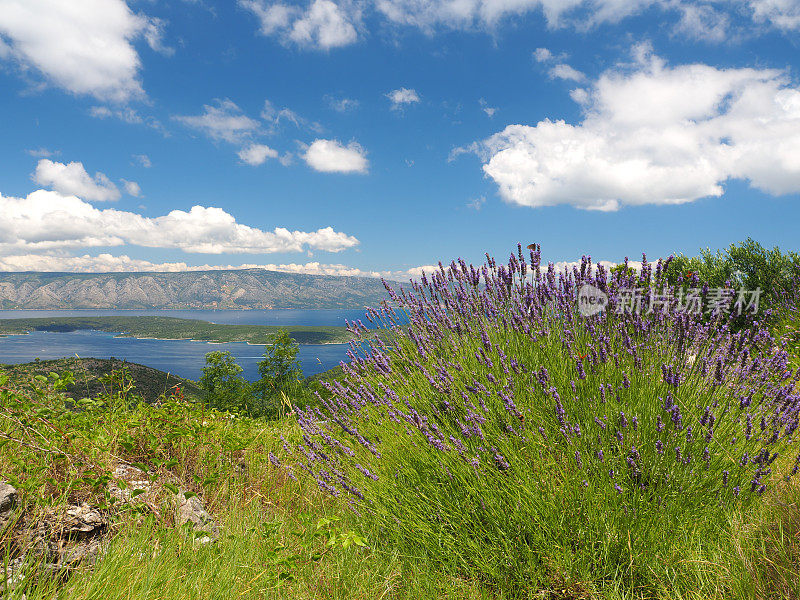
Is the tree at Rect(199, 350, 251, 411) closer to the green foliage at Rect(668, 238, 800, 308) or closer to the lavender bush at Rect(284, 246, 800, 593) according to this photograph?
the lavender bush at Rect(284, 246, 800, 593)

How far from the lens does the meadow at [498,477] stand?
6.21 feet

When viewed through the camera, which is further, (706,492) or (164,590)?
(706,492)

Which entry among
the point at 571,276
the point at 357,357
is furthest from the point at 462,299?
the point at 357,357

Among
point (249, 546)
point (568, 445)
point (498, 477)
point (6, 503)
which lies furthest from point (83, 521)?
point (568, 445)

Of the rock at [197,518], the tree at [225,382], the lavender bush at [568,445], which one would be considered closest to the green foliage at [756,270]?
the lavender bush at [568,445]

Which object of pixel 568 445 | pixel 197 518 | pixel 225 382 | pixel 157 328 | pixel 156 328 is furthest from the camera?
pixel 156 328

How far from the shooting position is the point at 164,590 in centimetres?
173

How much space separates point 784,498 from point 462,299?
2.40m

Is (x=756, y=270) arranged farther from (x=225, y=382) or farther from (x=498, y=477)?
(x=225, y=382)

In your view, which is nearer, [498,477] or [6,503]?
[6,503]

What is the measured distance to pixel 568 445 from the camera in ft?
7.51

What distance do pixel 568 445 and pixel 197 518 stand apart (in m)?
2.40

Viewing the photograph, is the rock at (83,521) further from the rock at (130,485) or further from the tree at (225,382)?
the tree at (225,382)

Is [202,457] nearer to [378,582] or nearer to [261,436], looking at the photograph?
[261,436]
